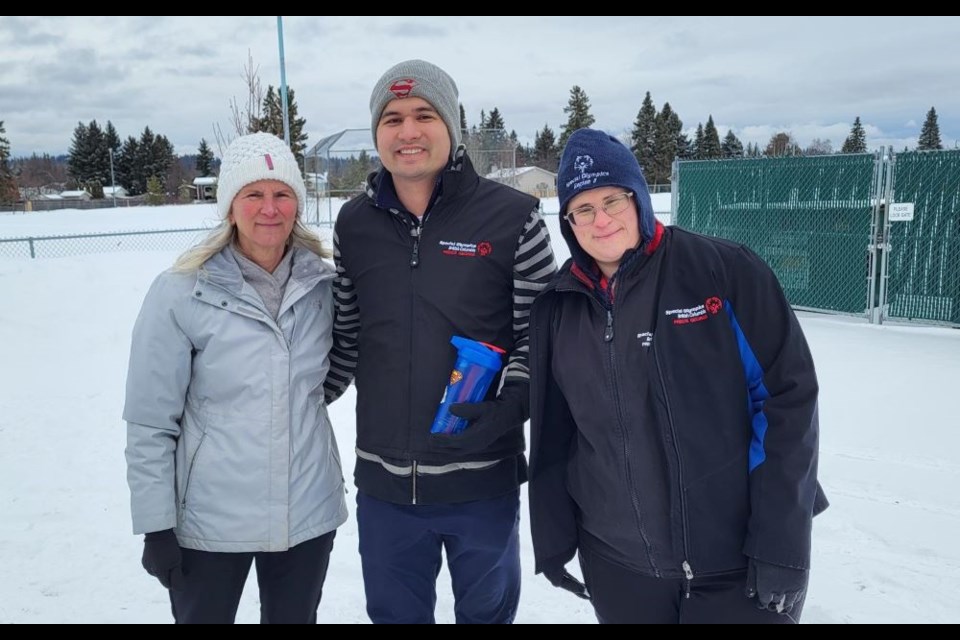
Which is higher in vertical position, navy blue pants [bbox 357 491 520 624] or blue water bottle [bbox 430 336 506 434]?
blue water bottle [bbox 430 336 506 434]

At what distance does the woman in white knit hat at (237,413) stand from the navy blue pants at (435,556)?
0.21 m

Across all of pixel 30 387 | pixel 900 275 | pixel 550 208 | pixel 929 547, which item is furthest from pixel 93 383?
pixel 550 208

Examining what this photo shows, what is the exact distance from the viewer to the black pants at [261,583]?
→ 102 inches

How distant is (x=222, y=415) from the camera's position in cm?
260

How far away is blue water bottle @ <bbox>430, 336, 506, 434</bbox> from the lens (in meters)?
2.61

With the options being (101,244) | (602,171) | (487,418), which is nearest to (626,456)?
(487,418)

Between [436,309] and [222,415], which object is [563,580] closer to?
[436,309]

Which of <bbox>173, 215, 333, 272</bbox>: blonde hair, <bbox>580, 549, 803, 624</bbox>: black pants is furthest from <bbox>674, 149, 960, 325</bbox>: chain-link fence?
<bbox>173, 215, 333, 272</bbox>: blonde hair

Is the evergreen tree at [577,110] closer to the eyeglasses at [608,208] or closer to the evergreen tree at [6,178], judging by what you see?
the evergreen tree at [6,178]

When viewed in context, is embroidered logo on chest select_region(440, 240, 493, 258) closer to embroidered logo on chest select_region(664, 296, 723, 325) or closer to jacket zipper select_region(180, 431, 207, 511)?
embroidered logo on chest select_region(664, 296, 723, 325)

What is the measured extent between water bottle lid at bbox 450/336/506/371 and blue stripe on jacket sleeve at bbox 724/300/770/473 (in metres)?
0.87

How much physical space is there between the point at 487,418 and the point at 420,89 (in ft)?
4.26

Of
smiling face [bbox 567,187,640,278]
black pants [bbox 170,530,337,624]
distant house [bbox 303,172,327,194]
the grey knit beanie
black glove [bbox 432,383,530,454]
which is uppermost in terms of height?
distant house [bbox 303,172,327,194]

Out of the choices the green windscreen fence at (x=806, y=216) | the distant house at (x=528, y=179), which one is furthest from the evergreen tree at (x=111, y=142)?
the green windscreen fence at (x=806, y=216)
